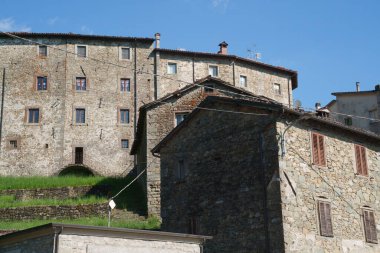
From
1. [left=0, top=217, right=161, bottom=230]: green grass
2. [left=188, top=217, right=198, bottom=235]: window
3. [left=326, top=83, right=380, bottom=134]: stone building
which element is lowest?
[left=188, top=217, right=198, bottom=235]: window

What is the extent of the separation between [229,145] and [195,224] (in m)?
3.81

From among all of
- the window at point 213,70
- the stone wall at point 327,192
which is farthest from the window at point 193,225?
the window at point 213,70

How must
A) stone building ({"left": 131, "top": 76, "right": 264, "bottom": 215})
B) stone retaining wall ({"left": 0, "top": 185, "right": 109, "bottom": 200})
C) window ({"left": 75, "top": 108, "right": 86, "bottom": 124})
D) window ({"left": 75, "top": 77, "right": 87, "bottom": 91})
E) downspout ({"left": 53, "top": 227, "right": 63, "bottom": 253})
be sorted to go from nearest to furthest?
downspout ({"left": 53, "top": 227, "right": 63, "bottom": 253})
stone building ({"left": 131, "top": 76, "right": 264, "bottom": 215})
stone retaining wall ({"left": 0, "top": 185, "right": 109, "bottom": 200})
window ({"left": 75, "top": 108, "right": 86, "bottom": 124})
window ({"left": 75, "top": 77, "right": 87, "bottom": 91})

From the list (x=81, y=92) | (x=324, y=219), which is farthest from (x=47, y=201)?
(x=324, y=219)

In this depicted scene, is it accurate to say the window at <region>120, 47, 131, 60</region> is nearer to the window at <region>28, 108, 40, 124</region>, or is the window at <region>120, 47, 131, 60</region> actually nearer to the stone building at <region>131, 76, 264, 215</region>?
the window at <region>28, 108, 40, 124</region>

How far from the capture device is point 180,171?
2553 centimetres

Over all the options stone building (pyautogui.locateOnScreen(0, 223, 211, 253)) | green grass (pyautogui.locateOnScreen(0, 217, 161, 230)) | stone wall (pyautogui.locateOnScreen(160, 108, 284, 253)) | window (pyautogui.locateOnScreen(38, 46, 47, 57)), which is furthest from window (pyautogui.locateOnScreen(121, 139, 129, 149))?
stone building (pyautogui.locateOnScreen(0, 223, 211, 253))

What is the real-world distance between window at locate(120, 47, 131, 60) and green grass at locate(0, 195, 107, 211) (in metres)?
16.1

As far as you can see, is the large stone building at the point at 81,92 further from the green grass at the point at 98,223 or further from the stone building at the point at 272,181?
the stone building at the point at 272,181

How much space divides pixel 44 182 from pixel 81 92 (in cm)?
1050

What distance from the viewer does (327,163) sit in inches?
875

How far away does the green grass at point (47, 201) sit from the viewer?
36.2 m

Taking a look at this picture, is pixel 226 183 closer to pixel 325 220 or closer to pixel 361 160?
pixel 325 220

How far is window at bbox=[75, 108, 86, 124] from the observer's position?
49.1m
